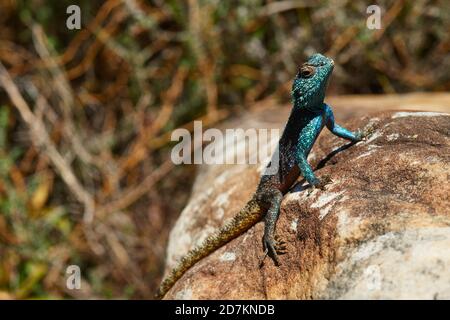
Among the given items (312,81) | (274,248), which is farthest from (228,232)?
(312,81)

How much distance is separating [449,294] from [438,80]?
4.51m

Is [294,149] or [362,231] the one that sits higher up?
[294,149]

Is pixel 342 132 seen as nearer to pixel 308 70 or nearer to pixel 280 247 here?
pixel 308 70

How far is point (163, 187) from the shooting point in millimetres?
5656

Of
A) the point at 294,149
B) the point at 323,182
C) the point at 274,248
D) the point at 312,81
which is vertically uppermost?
the point at 312,81

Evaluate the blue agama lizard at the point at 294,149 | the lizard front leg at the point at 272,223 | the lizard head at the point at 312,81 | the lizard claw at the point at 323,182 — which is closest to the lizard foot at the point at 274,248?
the lizard front leg at the point at 272,223

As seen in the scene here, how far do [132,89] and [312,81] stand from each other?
10.3ft

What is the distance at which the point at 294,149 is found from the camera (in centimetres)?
295

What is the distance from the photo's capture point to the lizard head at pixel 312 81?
2.86 metres

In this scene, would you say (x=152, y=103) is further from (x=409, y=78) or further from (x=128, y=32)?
(x=409, y=78)

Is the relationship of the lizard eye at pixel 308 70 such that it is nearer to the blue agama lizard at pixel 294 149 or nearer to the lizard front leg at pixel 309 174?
the blue agama lizard at pixel 294 149

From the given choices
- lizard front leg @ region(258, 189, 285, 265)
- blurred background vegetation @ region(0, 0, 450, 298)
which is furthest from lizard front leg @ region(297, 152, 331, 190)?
blurred background vegetation @ region(0, 0, 450, 298)

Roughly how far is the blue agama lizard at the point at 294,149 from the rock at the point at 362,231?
6 cm

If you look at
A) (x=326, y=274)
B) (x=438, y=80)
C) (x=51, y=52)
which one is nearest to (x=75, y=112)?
(x=51, y=52)
